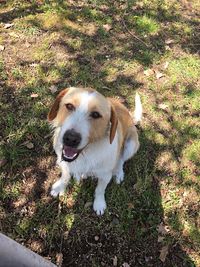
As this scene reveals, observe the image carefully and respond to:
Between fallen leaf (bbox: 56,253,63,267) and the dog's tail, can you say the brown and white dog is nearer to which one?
the dog's tail

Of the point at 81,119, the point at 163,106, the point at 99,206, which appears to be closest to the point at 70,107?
the point at 81,119

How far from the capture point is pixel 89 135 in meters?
3.49

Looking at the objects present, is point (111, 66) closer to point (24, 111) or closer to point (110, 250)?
point (24, 111)

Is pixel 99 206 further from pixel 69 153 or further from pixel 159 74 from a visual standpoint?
pixel 159 74

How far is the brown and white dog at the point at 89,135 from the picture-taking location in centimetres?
341

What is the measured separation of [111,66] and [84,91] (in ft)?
9.34

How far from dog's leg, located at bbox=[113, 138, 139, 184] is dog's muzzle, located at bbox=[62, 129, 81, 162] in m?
1.15

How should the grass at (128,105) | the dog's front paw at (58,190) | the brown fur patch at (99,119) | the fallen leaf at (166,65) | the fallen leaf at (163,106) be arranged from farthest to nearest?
1. the fallen leaf at (166,65)
2. the fallen leaf at (163,106)
3. the dog's front paw at (58,190)
4. the grass at (128,105)
5. the brown fur patch at (99,119)

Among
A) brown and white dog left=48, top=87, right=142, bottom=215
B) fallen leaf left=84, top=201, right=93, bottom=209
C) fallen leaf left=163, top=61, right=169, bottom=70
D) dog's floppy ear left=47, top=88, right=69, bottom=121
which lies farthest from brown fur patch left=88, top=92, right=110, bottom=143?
fallen leaf left=163, top=61, right=169, bottom=70

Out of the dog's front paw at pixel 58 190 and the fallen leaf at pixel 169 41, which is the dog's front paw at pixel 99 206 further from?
the fallen leaf at pixel 169 41

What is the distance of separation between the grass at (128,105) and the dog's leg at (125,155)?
0.12m

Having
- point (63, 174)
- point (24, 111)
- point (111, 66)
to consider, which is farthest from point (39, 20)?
point (63, 174)

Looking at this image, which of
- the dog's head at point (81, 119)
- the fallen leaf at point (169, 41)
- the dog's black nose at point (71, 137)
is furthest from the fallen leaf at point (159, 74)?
the dog's black nose at point (71, 137)

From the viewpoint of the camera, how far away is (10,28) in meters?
6.47
